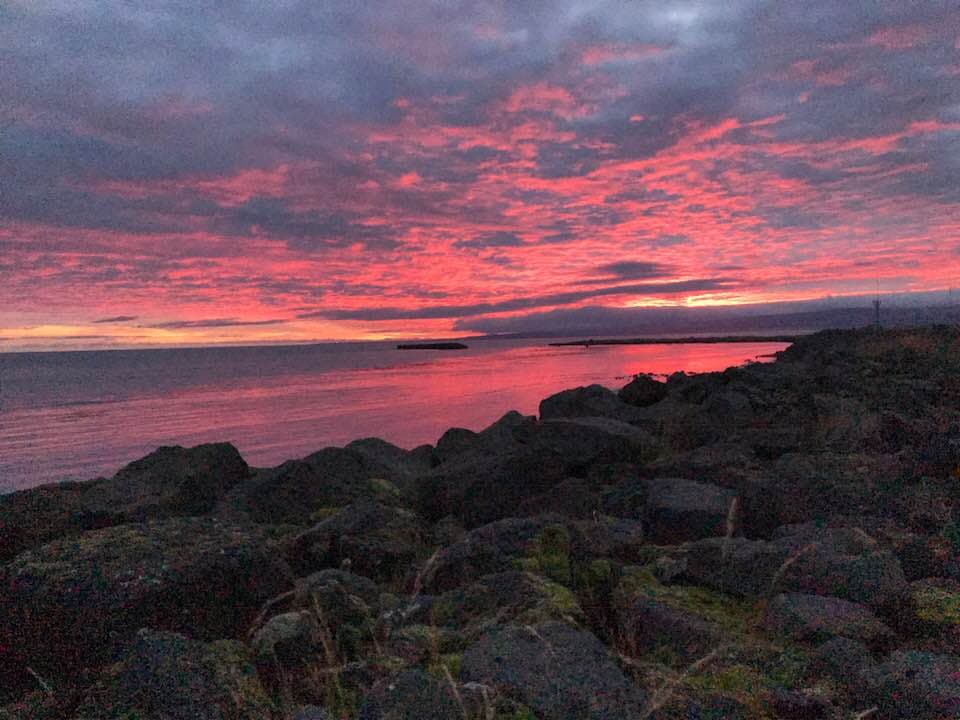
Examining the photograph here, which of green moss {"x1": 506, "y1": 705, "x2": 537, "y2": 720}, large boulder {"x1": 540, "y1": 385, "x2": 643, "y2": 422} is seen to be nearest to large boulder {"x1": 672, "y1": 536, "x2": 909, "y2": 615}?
green moss {"x1": 506, "y1": 705, "x2": 537, "y2": 720}

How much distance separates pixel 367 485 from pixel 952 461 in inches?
322

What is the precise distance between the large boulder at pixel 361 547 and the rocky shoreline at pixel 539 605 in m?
0.02

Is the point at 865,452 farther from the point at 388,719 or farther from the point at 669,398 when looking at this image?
the point at 669,398

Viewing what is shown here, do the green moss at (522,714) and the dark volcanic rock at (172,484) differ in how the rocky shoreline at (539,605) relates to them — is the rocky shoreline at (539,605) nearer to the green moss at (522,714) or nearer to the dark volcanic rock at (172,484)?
the green moss at (522,714)

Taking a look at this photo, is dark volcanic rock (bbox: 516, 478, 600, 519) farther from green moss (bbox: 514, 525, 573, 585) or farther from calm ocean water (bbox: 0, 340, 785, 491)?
calm ocean water (bbox: 0, 340, 785, 491)

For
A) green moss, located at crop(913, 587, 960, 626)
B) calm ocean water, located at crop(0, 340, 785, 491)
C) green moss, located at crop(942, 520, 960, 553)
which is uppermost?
green moss, located at crop(913, 587, 960, 626)

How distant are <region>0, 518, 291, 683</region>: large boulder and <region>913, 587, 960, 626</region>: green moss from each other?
4467 millimetres

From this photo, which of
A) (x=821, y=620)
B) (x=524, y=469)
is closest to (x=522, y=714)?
(x=821, y=620)

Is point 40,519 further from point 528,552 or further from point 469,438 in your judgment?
point 469,438

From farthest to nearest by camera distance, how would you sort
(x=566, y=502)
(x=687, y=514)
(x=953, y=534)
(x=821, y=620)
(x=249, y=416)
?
1. (x=249, y=416)
2. (x=566, y=502)
3. (x=687, y=514)
4. (x=953, y=534)
5. (x=821, y=620)

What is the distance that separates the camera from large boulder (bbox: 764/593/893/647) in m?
3.81

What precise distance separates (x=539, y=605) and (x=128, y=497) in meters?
8.13

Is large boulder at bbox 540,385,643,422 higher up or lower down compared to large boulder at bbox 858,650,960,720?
lower down

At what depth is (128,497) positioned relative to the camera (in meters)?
9.84
